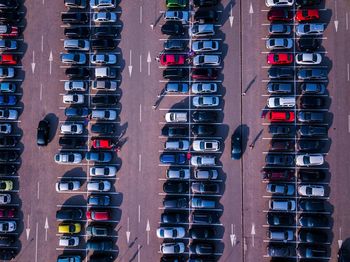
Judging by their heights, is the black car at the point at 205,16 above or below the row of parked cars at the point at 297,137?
above

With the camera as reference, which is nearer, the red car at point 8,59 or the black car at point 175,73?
the black car at point 175,73

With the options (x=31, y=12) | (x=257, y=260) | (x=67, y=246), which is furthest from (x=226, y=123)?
(x=31, y=12)

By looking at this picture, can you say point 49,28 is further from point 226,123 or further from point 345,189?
point 345,189

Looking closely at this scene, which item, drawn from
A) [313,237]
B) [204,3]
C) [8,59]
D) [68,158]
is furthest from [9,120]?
[313,237]

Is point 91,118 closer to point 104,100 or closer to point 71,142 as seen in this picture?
point 104,100

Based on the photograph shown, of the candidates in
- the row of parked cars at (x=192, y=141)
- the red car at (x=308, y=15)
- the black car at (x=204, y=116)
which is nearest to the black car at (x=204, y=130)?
the row of parked cars at (x=192, y=141)

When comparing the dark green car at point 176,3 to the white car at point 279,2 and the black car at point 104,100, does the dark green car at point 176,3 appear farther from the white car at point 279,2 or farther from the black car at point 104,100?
the black car at point 104,100

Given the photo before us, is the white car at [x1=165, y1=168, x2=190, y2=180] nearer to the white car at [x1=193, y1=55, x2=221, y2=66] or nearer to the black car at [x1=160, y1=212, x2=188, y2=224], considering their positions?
the black car at [x1=160, y1=212, x2=188, y2=224]
